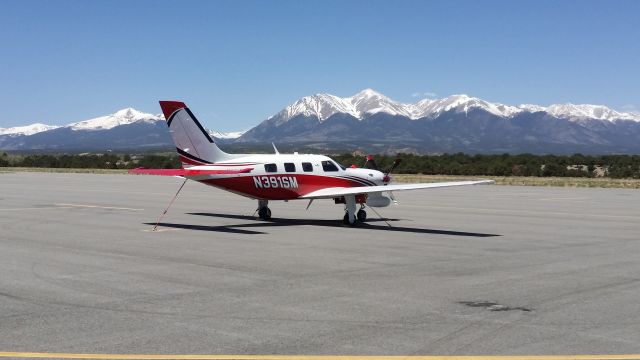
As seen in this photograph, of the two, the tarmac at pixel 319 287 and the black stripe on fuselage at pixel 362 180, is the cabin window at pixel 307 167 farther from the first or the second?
the tarmac at pixel 319 287

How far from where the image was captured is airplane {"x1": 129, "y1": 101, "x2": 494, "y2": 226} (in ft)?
82.3

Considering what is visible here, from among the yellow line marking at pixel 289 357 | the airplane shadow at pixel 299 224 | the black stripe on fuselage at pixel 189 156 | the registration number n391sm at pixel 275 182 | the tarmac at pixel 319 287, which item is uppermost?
the black stripe on fuselage at pixel 189 156

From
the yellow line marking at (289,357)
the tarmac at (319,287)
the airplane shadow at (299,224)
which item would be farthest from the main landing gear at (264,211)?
the yellow line marking at (289,357)

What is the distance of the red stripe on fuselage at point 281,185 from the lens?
25203mm

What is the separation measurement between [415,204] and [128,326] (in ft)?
92.0

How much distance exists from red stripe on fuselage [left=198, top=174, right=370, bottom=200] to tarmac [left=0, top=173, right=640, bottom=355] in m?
1.08

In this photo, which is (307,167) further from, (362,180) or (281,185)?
(362,180)

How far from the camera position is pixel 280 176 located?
84.6 feet

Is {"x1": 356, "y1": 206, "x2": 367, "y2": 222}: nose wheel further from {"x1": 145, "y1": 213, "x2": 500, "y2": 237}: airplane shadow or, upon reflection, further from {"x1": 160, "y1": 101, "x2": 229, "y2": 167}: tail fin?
{"x1": 160, "y1": 101, "x2": 229, "y2": 167}: tail fin

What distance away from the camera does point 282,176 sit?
25.8 meters

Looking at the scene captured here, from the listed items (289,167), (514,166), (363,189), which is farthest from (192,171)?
(514,166)

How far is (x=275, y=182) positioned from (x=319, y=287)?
13.0 m

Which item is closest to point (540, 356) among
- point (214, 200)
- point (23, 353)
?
point (23, 353)

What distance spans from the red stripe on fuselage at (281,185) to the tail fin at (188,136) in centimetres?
87
